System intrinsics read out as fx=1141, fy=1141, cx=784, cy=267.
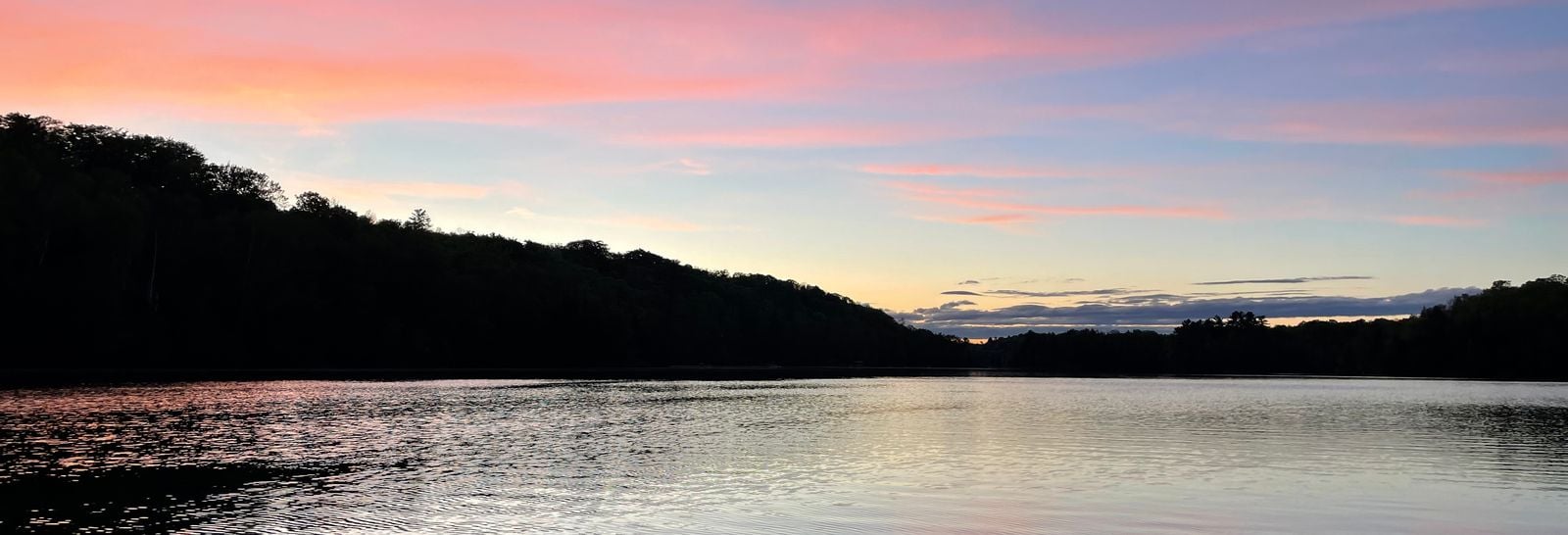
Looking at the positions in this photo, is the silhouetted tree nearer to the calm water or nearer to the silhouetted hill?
the silhouetted hill

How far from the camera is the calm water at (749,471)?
2302 cm

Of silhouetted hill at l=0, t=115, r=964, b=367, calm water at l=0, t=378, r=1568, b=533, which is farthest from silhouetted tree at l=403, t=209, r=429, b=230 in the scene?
calm water at l=0, t=378, r=1568, b=533

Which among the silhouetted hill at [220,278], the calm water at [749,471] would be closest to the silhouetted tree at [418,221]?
the silhouetted hill at [220,278]

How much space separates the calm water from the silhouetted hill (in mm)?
42376

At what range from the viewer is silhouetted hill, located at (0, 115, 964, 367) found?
94125 mm

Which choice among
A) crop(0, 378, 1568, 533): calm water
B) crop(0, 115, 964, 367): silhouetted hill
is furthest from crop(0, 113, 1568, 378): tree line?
crop(0, 378, 1568, 533): calm water

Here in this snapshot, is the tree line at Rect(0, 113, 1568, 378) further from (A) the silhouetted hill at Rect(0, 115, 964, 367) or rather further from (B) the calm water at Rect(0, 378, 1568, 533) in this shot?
(B) the calm water at Rect(0, 378, 1568, 533)

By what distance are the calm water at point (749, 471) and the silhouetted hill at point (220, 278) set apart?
42.4 metres

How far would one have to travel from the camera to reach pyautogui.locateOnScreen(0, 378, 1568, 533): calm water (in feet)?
75.5

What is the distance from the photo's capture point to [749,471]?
31.7 metres

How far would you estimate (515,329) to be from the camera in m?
170

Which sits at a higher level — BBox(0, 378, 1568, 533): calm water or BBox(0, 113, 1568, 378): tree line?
BBox(0, 113, 1568, 378): tree line

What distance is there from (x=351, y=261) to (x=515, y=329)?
1328 inches

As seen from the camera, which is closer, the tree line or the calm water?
the calm water
